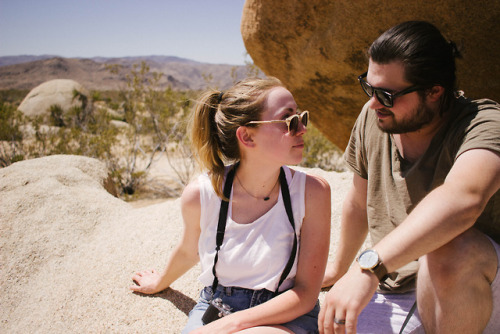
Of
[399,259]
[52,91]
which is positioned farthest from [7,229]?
[52,91]

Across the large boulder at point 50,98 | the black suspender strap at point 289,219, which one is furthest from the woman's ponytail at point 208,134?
the large boulder at point 50,98

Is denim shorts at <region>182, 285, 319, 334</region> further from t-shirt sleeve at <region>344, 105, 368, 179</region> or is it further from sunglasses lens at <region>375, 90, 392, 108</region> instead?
sunglasses lens at <region>375, 90, 392, 108</region>

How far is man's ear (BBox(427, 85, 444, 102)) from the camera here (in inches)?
57.4

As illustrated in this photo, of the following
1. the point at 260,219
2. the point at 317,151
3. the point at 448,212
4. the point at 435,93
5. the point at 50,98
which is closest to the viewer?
the point at 448,212

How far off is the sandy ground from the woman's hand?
5 centimetres

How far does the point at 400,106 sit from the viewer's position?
1.48 m

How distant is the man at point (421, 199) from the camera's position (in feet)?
3.81

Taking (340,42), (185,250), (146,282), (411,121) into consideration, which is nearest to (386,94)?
(411,121)

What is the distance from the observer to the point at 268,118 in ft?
5.14

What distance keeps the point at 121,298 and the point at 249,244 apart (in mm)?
1211

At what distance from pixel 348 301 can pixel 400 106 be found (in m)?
0.85

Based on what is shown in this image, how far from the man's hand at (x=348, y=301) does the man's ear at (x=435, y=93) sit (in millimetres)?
804

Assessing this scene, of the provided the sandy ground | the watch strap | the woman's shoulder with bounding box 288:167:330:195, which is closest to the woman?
the woman's shoulder with bounding box 288:167:330:195

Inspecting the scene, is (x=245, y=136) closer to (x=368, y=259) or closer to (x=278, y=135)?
(x=278, y=135)
